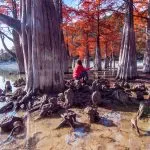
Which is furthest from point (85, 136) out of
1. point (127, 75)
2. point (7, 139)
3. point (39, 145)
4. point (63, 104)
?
point (127, 75)

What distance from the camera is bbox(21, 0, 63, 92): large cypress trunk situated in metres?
9.31

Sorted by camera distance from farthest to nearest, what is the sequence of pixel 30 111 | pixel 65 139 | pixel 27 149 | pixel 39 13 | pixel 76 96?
pixel 39 13
pixel 76 96
pixel 30 111
pixel 65 139
pixel 27 149

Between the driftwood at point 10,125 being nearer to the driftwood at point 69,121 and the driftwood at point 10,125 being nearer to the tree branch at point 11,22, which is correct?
the driftwood at point 69,121

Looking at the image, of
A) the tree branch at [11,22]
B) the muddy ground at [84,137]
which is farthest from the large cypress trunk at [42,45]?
the muddy ground at [84,137]

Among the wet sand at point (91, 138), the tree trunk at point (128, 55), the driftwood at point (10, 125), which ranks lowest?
the wet sand at point (91, 138)

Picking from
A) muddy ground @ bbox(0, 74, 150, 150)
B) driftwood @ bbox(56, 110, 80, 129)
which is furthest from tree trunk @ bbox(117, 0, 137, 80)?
driftwood @ bbox(56, 110, 80, 129)

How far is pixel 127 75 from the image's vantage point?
14305 mm

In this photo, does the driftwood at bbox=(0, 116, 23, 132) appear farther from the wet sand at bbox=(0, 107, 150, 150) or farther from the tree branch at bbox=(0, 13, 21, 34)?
the tree branch at bbox=(0, 13, 21, 34)

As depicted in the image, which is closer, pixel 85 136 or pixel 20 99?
pixel 85 136

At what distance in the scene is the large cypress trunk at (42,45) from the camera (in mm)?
9312

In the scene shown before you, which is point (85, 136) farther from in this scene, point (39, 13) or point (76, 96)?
point (39, 13)

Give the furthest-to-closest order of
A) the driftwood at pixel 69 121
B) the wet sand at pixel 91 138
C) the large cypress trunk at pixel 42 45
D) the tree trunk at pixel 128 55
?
the tree trunk at pixel 128 55 → the large cypress trunk at pixel 42 45 → the driftwood at pixel 69 121 → the wet sand at pixel 91 138

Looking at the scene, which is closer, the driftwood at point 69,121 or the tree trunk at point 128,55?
the driftwood at point 69,121

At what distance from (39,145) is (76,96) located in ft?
11.8
